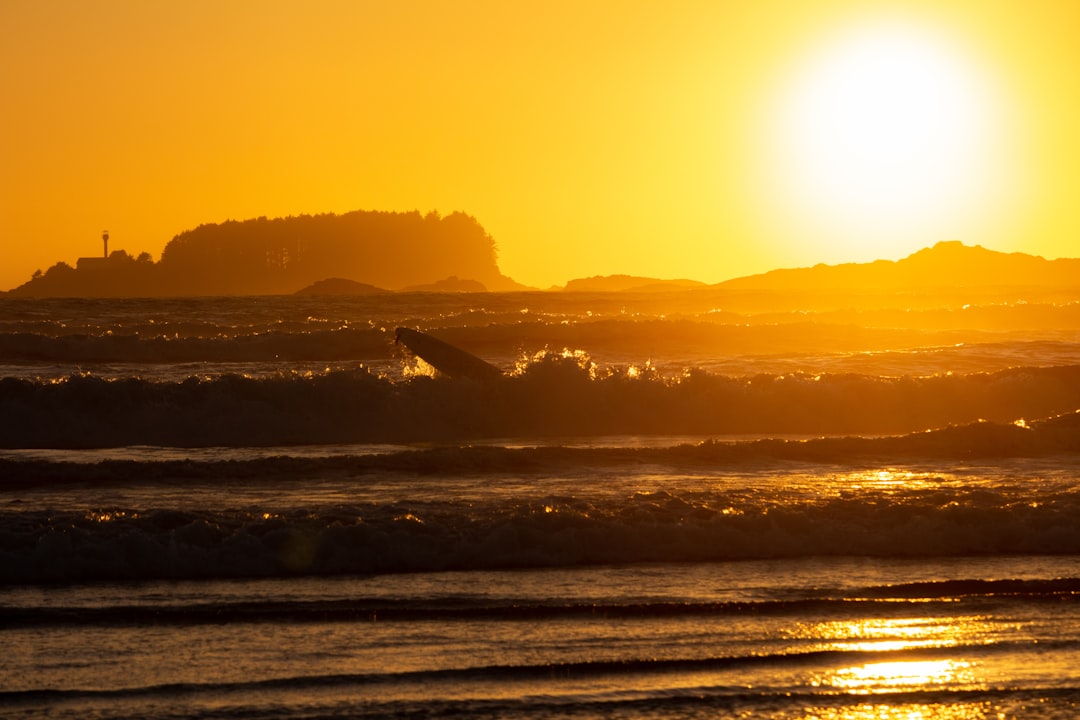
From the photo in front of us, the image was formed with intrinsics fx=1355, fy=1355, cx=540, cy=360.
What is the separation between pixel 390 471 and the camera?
1434 cm

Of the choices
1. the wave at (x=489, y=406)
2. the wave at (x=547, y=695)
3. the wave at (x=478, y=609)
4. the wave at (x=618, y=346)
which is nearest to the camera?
the wave at (x=547, y=695)

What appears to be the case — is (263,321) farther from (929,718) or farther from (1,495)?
(929,718)

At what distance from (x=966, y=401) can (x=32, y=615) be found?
1857 cm

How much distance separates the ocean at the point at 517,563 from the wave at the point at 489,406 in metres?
0.10

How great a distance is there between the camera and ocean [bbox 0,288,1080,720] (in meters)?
6.94

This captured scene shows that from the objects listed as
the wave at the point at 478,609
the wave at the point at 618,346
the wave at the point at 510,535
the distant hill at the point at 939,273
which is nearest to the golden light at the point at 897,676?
the wave at the point at 478,609

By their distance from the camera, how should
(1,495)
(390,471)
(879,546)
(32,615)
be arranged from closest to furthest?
1. (32,615)
2. (879,546)
3. (1,495)
4. (390,471)

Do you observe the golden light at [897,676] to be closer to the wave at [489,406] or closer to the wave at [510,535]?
the wave at [510,535]

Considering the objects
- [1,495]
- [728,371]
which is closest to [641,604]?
[1,495]

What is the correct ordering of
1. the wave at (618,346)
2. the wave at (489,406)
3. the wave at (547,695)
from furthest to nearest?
1. the wave at (618,346)
2. the wave at (489,406)
3. the wave at (547,695)

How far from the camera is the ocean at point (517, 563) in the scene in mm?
6938

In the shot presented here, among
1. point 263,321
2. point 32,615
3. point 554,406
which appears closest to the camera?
point 32,615

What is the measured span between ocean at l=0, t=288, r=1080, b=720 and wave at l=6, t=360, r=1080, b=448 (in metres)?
0.10

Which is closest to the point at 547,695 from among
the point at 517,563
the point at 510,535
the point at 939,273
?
the point at 517,563
